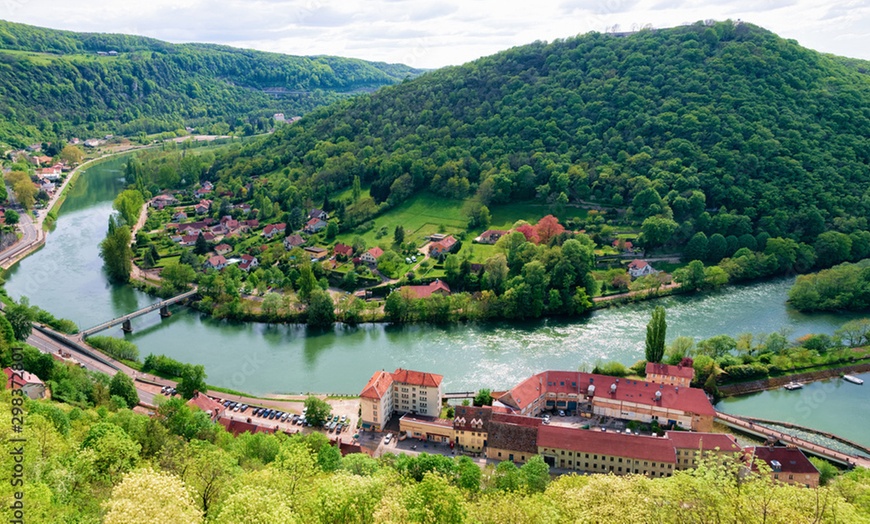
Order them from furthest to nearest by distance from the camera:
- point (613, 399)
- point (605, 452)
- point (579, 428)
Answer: point (613, 399) < point (579, 428) < point (605, 452)

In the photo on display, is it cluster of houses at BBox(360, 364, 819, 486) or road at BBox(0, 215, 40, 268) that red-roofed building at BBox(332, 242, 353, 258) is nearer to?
cluster of houses at BBox(360, 364, 819, 486)

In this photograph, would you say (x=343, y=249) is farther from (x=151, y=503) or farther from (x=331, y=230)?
(x=151, y=503)

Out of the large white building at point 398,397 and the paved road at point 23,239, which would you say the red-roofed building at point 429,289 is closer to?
the large white building at point 398,397

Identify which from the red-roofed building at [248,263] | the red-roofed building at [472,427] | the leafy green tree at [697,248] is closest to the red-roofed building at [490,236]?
the leafy green tree at [697,248]

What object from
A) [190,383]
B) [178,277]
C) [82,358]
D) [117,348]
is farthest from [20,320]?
[190,383]

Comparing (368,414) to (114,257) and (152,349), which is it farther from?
(114,257)
